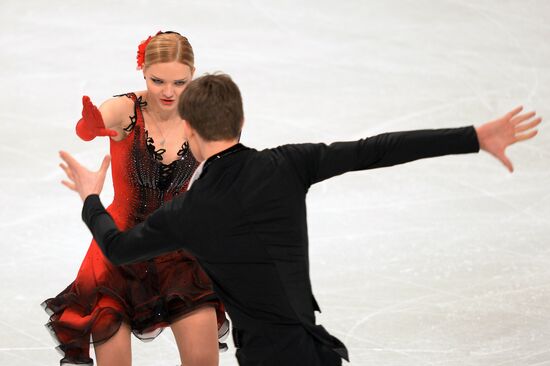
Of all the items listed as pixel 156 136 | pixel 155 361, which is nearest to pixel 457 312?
pixel 155 361

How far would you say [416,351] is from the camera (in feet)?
16.3

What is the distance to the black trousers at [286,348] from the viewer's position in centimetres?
297

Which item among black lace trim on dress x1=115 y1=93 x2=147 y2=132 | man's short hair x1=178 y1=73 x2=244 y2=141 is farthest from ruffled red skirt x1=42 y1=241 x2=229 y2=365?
man's short hair x1=178 y1=73 x2=244 y2=141

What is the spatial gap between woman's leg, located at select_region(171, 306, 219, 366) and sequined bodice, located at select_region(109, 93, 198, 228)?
436 millimetres

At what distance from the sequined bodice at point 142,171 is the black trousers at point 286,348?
4.07ft

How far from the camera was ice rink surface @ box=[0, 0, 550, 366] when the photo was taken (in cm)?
530

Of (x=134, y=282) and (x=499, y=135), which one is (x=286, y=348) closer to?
(x=499, y=135)

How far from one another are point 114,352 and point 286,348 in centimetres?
106

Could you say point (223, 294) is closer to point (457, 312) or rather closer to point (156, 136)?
point (156, 136)

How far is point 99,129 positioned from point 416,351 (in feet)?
Answer: 6.21

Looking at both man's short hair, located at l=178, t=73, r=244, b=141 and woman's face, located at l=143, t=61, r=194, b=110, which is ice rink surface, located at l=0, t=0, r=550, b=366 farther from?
man's short hair, located at l=178, t=73, r=244, b=141

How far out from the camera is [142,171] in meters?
4.16

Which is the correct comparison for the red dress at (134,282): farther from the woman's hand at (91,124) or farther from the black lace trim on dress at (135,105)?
the woman's hand at (91,124)

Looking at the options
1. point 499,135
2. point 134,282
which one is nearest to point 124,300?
point 134,282
